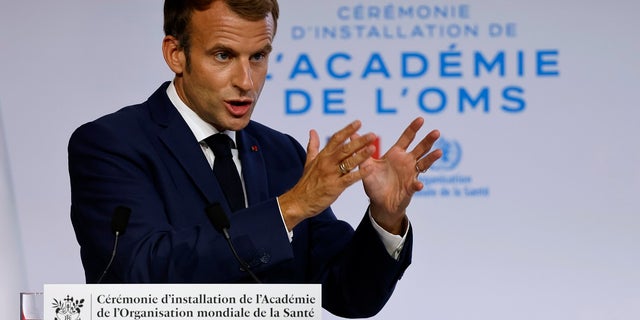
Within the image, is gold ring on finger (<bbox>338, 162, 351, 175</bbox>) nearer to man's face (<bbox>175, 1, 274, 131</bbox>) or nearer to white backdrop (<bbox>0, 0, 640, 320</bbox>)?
man's face (<bbox>175, 1, 274, 131</bbox>)

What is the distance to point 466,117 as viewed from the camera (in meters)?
4.97

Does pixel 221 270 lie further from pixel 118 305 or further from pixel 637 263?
pixel 637 263

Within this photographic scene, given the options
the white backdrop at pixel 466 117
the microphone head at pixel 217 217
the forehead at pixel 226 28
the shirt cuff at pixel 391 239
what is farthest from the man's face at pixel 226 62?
the white backdrop at pixel 466 117

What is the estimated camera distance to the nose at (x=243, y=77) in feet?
9.34

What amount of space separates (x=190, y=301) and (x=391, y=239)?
75cm

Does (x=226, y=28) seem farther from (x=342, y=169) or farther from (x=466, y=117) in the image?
(x=466, y=117)

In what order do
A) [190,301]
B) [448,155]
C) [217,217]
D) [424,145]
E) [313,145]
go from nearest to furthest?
1. [190,301]
2. [217,217]
3. [313,145]
4. [424,145]
5. [448,155]

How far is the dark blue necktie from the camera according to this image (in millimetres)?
2865

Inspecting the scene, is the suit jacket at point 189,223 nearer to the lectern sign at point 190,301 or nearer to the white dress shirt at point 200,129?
the white dress shirt at point 200,129

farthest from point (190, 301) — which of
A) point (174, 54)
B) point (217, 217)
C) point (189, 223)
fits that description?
point (174, 54)

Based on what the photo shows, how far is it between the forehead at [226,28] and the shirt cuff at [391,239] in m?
0.54

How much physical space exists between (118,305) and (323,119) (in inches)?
114

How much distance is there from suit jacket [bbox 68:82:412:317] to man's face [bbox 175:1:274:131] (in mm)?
103

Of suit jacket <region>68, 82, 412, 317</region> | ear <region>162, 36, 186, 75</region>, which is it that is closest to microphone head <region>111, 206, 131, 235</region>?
suit jacket <region>68, 82, 412, 317</region>
